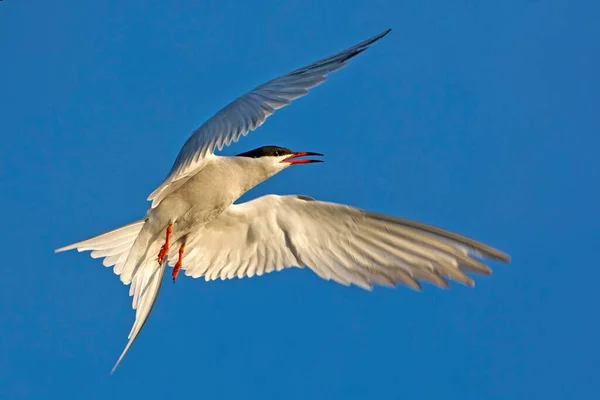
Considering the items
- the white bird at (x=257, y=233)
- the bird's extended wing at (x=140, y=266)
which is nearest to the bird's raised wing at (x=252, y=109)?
the white bird at (x=257, y=233)

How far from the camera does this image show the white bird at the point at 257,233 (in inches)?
214

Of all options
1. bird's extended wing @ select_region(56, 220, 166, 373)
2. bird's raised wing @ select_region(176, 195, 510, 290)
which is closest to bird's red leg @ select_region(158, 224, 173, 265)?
bird's extended wing @ select_region(56, 220, 166, 373)

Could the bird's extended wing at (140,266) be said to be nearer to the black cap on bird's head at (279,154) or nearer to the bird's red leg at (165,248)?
the bird's red leg at (165,248)

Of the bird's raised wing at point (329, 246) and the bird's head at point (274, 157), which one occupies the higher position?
the bird's head at point (274, 157)

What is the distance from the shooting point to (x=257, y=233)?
265 inches

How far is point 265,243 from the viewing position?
6.71m

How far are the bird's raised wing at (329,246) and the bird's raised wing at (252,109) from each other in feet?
3.22

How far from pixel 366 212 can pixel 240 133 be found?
1.19 m

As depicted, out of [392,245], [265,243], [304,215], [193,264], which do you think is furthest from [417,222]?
[193,264]

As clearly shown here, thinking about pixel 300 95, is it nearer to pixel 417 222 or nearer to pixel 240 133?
pixel 240 133

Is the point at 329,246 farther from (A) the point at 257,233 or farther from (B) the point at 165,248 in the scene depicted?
(B) the point at 165,248

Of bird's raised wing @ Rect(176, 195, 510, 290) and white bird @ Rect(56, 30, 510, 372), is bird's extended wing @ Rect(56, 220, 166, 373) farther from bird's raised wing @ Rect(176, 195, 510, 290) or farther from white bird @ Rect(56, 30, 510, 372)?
bird's raised wing @ Rect(176, 195, 510, 290)

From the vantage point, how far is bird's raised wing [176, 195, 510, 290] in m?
5.41

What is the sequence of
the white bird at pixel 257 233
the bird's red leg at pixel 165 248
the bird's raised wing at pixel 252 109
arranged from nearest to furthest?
the bird's raised wing at pixel 252 109
the white bird at pixel 257 233
the bird's red leg at pixel 165 248
